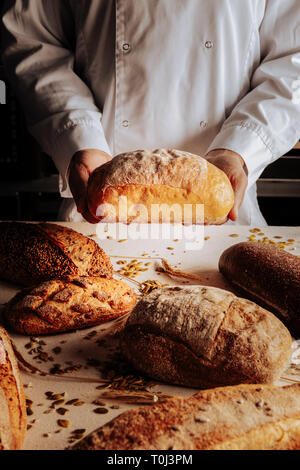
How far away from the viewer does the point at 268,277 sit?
4.09 ft

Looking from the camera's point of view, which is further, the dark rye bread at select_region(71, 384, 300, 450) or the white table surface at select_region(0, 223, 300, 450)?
the white table surface at select_region(0, 223, 300, 450)

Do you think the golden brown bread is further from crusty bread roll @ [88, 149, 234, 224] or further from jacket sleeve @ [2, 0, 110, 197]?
jacket sleeve @ [2, 0, 110, 197]

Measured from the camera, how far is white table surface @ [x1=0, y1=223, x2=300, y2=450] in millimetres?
871

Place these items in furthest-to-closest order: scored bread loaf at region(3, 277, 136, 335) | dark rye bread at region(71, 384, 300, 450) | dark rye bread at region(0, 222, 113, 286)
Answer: dark rye bread at region(0, 222, 113, 286) → scored bread loaf at region(3, 277, 136, 335) → dark rye bread at region(71, 384, 300, 450)

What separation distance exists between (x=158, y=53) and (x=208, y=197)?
749 millimetres

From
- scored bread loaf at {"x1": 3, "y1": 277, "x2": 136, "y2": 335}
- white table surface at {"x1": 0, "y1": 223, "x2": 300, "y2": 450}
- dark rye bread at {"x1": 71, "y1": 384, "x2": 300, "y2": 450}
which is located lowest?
white table surface at {"x1": 0, "y1": 223, "x2": 300, "y2": 450}

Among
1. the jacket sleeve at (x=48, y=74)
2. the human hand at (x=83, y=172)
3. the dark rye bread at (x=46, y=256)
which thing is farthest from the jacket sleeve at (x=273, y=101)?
the dark rye bread at (x=46, y=256)

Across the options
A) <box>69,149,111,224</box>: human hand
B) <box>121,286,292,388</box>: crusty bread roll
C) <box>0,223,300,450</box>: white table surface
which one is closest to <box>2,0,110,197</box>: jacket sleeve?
<box>69,149,111,224</box>: human hand

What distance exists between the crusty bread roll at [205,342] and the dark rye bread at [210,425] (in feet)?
0.46

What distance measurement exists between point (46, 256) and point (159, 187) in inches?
15.2

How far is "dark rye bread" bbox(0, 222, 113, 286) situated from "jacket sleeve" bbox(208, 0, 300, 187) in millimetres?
631

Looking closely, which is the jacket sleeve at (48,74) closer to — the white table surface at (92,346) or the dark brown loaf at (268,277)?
the white table surface at (92,346)

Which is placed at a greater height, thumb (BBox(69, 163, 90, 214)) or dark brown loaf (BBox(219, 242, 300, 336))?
thumb (BBox(69, 163, 90, 214))
